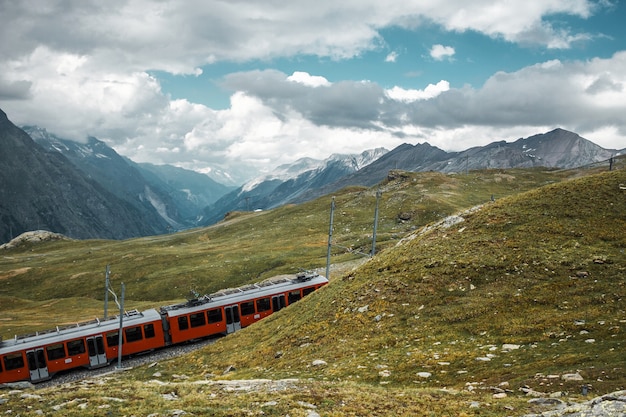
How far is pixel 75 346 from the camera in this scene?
138ft

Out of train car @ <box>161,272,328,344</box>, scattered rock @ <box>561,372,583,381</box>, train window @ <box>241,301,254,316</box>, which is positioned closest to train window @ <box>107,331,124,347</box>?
train car @ <box>161,272,328,344</box>

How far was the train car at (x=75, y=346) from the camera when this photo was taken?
132ft

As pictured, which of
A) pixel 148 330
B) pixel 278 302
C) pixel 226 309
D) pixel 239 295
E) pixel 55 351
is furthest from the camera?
pixel 278 302

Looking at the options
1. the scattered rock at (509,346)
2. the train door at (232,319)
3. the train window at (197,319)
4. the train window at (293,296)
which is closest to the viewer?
the scattered rock at (509,346)

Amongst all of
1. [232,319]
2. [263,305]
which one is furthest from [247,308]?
[232,319]

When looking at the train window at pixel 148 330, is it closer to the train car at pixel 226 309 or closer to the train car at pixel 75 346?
the train car at pixel 75 346

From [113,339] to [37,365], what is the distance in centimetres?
680

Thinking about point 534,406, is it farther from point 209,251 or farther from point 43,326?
point 209,251

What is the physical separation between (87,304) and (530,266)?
3204 inches

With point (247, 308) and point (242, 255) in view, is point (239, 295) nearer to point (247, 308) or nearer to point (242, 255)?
point (247, 308)

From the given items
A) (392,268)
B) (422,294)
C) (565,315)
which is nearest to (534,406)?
(565,315)

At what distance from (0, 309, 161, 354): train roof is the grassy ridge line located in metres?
12.2

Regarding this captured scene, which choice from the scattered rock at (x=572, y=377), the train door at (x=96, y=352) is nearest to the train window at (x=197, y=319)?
the train door at (x=96, y=352)

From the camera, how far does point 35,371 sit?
40.7 meters
